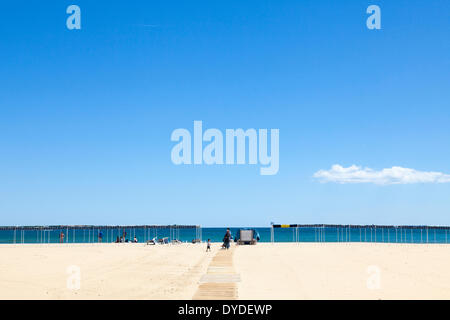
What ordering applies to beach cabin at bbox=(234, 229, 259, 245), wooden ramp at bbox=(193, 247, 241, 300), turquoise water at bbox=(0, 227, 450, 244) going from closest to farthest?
wooden ramp at bbox=(193, 247, 241, 300), beach cabin at bbox=(234, 229, 259, 245), turquoise water at bbox=(0, 227, 450, 244)

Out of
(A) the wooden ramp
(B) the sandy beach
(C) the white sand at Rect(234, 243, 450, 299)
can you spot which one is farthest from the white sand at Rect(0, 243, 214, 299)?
(C) the white sand at Rect(234, 243, 450, 299)

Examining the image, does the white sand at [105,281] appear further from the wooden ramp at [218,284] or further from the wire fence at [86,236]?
the wire fence at [86,236]

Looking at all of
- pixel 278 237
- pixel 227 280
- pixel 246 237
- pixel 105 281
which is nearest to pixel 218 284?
pixel 227 280

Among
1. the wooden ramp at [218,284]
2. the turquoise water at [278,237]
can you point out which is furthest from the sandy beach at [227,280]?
the turquoise water at [278,237]

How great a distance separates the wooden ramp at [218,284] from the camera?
12744mm

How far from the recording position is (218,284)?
1490 centimetres

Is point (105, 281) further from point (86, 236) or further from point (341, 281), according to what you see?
point (86, 236)

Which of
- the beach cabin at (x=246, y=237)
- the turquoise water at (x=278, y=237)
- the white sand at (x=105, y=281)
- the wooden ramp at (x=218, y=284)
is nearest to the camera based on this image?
the wooden ramp at (x=218, y=284)

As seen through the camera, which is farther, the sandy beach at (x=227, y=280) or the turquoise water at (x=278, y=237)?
the turquoise water at (x=278, y=237)

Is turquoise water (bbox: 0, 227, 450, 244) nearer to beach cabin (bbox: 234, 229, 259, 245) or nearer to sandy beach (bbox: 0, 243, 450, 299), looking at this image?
beach cabin (bbox: 234, 229, 259, 245)

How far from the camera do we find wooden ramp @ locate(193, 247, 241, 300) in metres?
12.7
